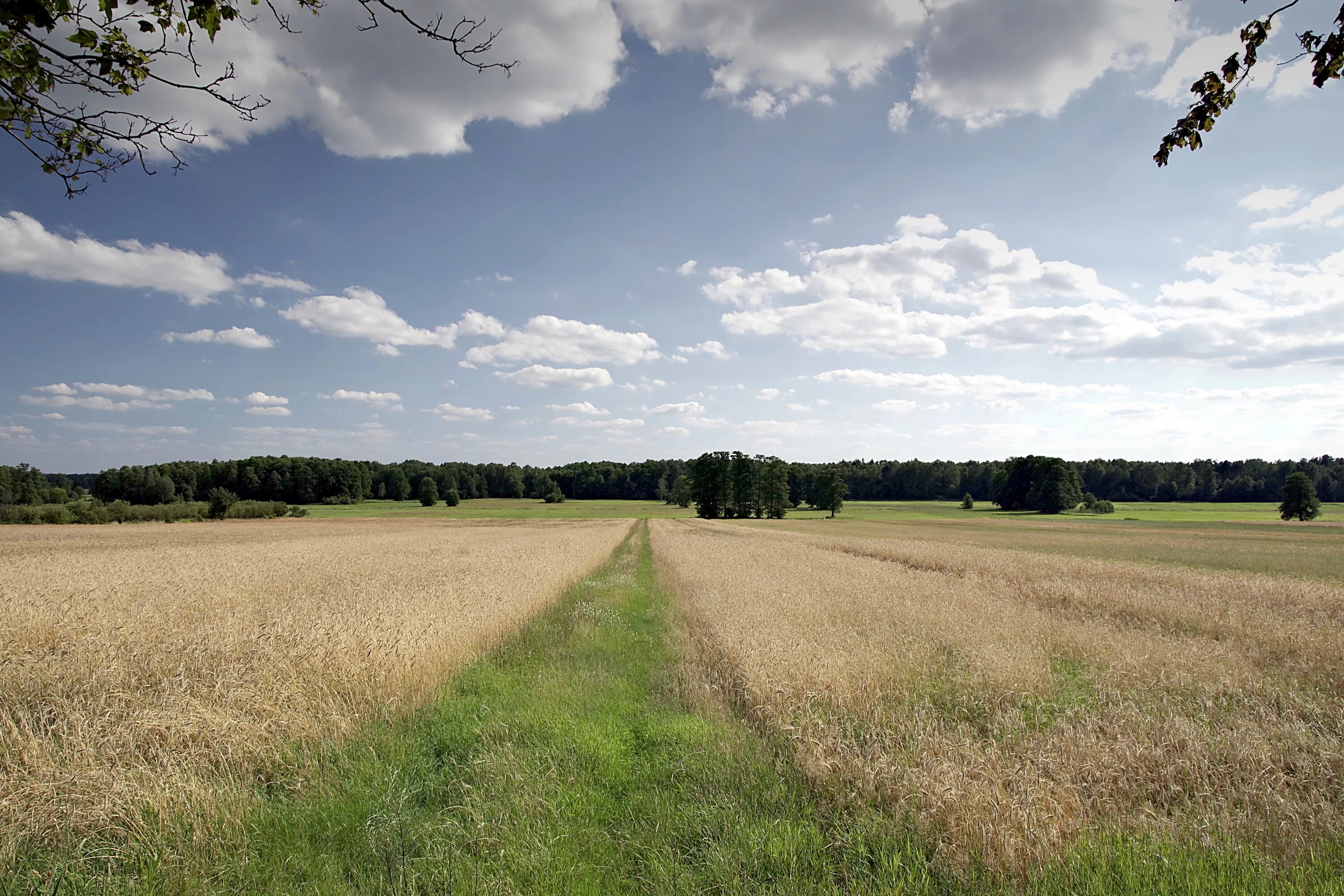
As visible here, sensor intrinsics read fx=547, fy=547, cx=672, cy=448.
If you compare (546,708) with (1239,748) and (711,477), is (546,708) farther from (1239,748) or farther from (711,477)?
(711,477)

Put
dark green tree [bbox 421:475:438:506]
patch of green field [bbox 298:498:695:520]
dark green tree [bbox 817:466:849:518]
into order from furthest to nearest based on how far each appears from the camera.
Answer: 1. dark green tree [bbox 421:475:438:506]
2. dark green tree [bbox 817:466:849:518]
3. patch of green field [bbox 298:498:695:520]

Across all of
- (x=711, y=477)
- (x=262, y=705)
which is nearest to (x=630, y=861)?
(x=262, y=705)

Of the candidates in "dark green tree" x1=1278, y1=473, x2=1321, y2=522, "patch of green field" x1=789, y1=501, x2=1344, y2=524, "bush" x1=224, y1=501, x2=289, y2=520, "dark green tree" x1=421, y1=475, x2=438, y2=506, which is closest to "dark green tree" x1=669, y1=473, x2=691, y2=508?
"patch of green field" x1=789, y1=501, x2=1344, y2=524

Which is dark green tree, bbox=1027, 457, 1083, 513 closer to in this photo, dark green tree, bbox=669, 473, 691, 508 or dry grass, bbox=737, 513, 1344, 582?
dry grass, bbox=737, 513, 1344, 582

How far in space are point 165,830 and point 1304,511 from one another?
371ft

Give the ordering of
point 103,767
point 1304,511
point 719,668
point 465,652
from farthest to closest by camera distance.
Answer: point 1304,511, point 465,652, point 719,668, point 103,767

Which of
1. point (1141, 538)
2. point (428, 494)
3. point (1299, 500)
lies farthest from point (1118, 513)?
point (428, 494)

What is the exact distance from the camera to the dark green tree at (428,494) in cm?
11900

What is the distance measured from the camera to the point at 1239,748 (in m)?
5.79

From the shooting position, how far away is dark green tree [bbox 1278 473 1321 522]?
242 ft

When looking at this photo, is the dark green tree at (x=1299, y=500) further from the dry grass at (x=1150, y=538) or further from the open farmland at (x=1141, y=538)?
the dry grass at (x=1150, y=538)

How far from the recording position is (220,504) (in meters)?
75.9

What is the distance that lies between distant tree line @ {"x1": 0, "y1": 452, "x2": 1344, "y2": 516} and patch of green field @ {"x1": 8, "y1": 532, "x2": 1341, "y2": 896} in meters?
102

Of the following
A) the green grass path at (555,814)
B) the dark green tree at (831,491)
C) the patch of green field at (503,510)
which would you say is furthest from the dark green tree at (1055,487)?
the green grass path at (555,814)
